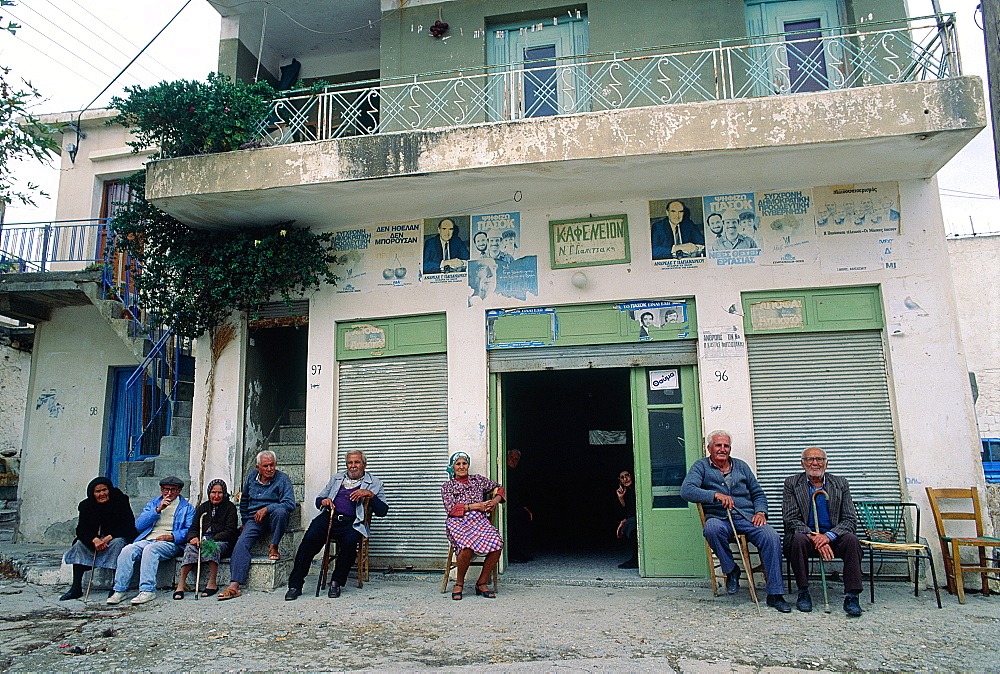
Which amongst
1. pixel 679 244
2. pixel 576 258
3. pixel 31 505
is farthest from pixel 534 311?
pixel 31 505

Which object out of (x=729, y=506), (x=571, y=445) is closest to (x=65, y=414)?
(x=571, y=445)

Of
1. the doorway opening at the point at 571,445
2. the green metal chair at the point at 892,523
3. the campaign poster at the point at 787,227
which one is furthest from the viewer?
the doorway opening at the point at 571,445

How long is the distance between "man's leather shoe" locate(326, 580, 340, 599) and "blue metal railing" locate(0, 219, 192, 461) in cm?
433

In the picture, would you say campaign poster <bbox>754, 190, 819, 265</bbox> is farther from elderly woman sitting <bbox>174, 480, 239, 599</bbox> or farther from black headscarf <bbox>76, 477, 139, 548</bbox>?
black headscarf <bbox>76, 477, 139, 548</bbox>

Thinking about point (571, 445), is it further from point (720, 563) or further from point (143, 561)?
point (143, 561)

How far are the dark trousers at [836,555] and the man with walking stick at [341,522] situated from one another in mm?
3787

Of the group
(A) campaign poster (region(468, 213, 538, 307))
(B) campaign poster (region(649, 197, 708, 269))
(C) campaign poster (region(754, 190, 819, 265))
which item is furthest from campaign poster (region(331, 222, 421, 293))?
(C) campaign poster (region(754, 190, 819, 265))

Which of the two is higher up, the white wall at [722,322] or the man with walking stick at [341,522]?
the white wall at [722,322]

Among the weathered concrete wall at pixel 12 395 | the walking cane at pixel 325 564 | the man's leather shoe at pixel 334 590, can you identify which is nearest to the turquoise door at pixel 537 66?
the walking cane at pixel 325 564

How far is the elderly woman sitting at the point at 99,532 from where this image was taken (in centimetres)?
671

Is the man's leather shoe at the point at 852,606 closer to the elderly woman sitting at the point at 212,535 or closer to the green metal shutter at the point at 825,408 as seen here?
the green metal shutter at the point at 825,408

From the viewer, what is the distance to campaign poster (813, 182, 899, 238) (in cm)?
706

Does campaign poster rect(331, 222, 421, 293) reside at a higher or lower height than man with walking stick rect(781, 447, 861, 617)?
higher

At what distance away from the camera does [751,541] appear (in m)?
6.07
